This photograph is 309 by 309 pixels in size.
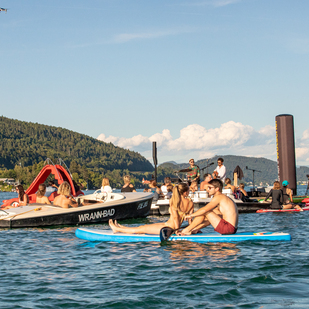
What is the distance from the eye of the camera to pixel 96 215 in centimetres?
1544

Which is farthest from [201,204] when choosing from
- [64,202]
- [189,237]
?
[189,237]

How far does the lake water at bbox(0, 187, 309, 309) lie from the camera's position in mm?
5918

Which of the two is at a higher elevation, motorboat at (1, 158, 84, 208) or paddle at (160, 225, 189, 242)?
motorboat at (1, 158, 84, 208)

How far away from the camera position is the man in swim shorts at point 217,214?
9.77 metres

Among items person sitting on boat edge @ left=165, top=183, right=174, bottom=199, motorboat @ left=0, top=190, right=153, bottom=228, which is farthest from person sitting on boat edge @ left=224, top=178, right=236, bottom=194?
motorboat @ left=0, top=190, right=153, bottom=228

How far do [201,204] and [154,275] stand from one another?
40.1 feet

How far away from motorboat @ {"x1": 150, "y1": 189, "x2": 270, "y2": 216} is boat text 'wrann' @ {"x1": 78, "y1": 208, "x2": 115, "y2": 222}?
14.5 ft

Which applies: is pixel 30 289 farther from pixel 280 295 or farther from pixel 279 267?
pixel 279 267

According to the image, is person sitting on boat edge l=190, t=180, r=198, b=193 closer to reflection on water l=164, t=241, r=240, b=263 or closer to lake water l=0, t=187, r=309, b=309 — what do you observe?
lake water l=0, t=187, r=309, b=309

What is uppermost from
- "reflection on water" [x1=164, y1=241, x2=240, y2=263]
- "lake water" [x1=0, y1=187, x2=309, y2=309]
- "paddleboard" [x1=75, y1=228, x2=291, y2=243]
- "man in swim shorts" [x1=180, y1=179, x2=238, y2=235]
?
"man in swim shorts" [x1=180, y1=179, x2=238, y2=235]

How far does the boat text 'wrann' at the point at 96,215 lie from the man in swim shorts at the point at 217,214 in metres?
5.54

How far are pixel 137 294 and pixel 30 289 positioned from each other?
5.94 feet

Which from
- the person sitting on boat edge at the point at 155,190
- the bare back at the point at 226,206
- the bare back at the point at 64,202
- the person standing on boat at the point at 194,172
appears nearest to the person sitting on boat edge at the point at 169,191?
the person sitting on boat edge at the point at 155,190

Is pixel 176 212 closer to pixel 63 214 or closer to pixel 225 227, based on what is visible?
pixel 225 227
